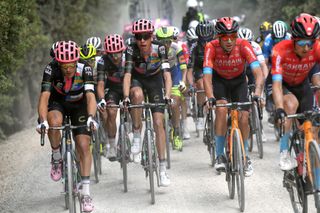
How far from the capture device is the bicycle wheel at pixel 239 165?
8422 millimetres

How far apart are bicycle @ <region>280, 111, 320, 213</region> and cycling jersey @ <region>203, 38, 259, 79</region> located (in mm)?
1742

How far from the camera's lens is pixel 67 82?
8680 mm

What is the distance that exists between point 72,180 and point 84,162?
1.28 ft

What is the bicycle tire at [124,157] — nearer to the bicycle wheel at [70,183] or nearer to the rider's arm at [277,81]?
the bicycle wheel at [70,183]

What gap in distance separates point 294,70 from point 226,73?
1.68 meters

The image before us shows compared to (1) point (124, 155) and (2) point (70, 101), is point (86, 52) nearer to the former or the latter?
(1) point (124, 155)

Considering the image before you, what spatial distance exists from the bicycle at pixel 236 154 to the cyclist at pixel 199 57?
396 centimetres

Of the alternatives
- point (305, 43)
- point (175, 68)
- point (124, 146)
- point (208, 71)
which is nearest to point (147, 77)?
point (124, 146)

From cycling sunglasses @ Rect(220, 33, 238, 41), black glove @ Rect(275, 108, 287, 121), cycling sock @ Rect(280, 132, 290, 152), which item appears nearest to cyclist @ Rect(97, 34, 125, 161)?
cycling sunglasses @ Rect(220, 33, 238, 41)

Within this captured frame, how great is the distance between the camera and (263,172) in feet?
36.0

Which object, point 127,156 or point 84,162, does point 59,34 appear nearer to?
point 127,156

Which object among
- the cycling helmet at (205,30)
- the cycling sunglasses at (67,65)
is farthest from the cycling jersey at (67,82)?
the cycling helmet at (205,30)

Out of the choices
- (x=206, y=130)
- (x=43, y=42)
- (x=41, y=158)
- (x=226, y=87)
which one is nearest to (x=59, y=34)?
(x=43, y=42)

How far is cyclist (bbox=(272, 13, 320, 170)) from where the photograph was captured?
24.5 feet
